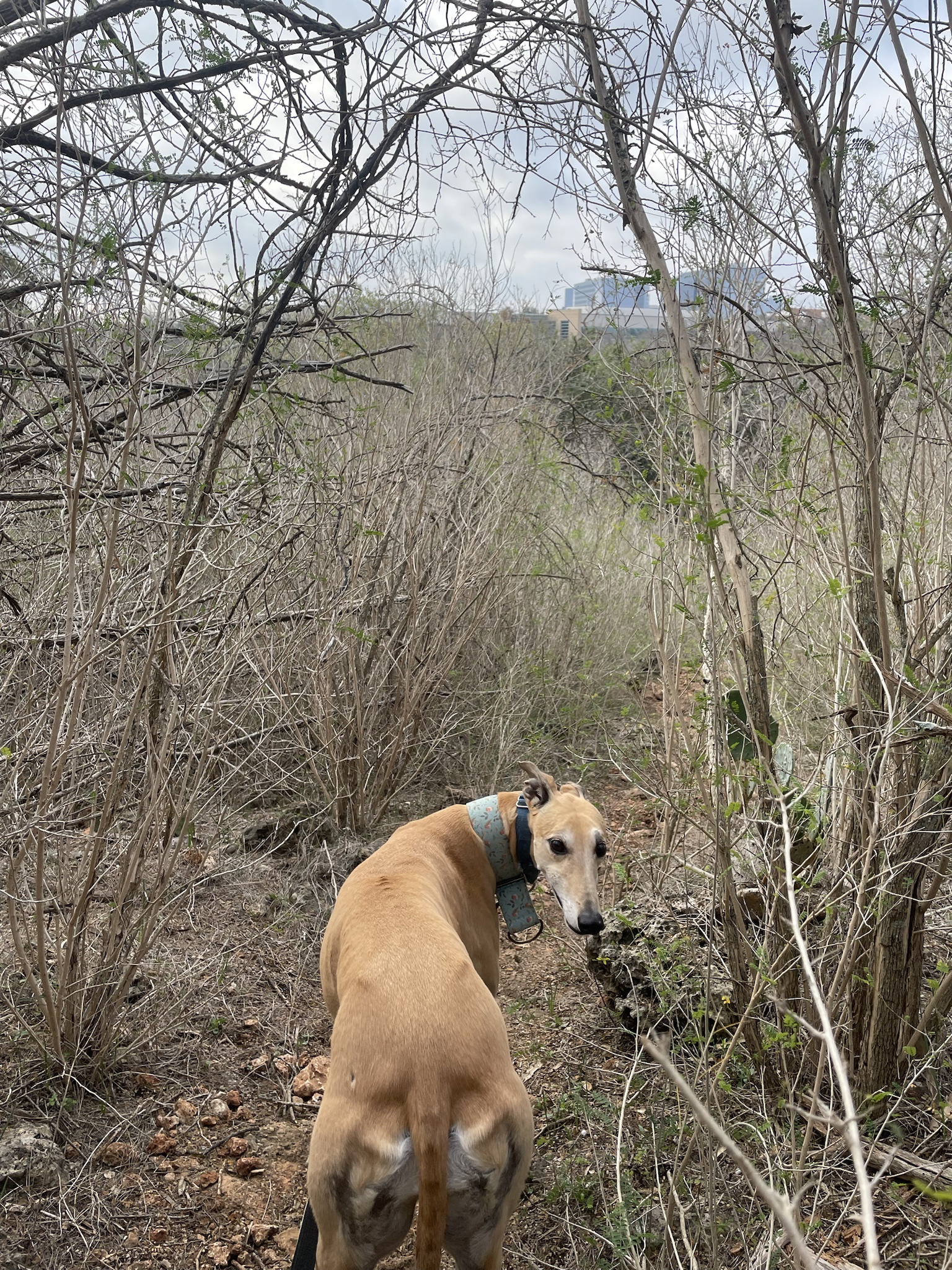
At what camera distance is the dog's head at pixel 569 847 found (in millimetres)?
3357

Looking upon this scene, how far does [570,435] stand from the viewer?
830 centimetres

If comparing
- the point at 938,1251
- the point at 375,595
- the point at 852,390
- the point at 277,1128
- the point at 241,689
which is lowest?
the point at 277,1128

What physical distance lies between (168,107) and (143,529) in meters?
1.65

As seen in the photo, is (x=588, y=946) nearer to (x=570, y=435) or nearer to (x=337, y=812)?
(x=337, y=812)

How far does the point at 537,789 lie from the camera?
372cm

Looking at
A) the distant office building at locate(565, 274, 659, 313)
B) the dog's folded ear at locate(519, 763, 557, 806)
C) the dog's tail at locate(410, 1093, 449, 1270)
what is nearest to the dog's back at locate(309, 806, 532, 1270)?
the dog's tail at locate(410, 1093, 449, 1270)

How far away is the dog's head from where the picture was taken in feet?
11.0

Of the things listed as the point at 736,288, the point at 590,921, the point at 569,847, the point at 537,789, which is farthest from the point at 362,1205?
the point at 736,288

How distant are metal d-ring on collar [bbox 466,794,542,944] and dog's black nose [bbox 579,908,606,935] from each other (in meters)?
0.30

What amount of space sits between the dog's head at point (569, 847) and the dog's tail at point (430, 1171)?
1.30m

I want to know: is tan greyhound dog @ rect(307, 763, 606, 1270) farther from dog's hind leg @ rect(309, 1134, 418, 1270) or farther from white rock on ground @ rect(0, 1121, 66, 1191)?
white rock on ground @ rect(0, 1121, 66, 1191)

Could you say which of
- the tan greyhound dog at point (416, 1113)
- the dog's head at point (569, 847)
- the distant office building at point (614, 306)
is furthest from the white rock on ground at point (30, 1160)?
the distant office building at point (614, 306)

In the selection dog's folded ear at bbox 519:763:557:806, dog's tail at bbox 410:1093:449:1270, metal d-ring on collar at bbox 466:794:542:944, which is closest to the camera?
dog's tail at bbox 410:1093:449:1270

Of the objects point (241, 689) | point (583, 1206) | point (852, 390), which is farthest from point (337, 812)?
point (852, 390)
